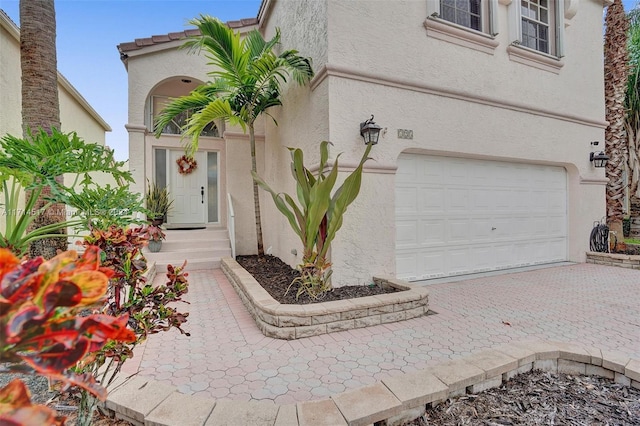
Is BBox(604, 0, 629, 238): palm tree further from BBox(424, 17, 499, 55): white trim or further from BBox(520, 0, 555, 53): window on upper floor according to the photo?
BBox(424, 17, 499, 55): white trim

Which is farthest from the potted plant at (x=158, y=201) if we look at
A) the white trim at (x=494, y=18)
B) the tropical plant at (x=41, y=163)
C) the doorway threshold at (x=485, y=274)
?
the white trim at (x=494, y=18)

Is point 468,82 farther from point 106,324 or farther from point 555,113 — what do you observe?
point 106,324

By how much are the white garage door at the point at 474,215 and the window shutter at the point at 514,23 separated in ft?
7.55

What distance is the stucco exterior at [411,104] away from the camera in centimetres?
454

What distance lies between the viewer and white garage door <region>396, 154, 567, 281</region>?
5355 millimetres

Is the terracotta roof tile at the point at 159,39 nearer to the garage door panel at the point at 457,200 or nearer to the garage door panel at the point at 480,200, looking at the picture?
the garage door panel at the point at 457,200

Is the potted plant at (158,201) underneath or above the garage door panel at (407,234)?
above

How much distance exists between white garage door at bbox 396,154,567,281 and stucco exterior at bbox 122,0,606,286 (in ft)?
0.89

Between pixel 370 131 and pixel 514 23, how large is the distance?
4.06 meters

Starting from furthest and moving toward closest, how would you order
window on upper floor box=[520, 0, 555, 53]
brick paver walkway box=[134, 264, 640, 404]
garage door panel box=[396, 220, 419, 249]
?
1. window on upper floor box=[520, 0, 555, 53]
2. garage door panel box=[396, 220, 419, 249]
3. brick paver walkway box=[134, 264, 640, 404]

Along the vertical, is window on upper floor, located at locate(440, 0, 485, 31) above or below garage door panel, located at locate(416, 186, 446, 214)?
above

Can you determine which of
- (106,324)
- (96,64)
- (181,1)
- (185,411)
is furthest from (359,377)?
(96,64)

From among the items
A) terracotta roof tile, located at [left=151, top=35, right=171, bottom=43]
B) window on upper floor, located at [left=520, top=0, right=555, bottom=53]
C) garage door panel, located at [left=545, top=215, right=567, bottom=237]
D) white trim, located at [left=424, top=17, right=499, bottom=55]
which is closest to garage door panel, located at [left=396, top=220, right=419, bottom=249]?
white trim, located at [left=424, top=17, right=499, bottom=55]

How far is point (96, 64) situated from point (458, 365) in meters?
10.2
